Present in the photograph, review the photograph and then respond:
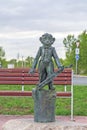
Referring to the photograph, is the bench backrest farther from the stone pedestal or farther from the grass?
the stone pedestal

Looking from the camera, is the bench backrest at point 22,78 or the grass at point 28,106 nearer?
the bench backrest at point 22,78

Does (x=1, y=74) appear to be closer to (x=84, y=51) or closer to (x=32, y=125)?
(x=32, y=125)

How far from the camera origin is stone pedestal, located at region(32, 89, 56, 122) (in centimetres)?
655

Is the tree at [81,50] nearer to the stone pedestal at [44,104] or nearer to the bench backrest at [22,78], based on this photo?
the bench backrest at [22,78]

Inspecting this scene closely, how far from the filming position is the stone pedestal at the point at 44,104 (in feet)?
21.5

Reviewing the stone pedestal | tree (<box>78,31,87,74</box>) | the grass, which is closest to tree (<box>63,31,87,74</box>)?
tree (<box>78,31,87,74</box>)

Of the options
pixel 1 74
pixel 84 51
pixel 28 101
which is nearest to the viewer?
pixel 1 74

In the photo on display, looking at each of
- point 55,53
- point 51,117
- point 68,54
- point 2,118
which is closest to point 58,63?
point 55,53

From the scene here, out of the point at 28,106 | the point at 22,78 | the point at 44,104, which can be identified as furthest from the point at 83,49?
the point at 44,104

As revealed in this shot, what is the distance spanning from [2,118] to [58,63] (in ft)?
10.5

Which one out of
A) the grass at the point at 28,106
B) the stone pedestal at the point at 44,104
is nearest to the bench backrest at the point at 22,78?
the grass at the point at 28,106

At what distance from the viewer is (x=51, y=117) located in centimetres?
662

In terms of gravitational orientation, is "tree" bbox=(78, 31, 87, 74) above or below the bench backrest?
above

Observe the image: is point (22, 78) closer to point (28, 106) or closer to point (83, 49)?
point (28, 106)
